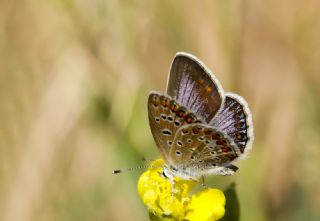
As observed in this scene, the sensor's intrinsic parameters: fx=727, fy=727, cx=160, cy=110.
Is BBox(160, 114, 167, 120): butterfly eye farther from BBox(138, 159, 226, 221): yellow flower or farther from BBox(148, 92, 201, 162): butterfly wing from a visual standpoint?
BBox(138, 159, 226, 221): yellow flower

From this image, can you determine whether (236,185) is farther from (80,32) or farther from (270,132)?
(80,32)

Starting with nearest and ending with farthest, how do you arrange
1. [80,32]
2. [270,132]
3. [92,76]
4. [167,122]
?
[167,122], [270,132], [80,32], [92,76]

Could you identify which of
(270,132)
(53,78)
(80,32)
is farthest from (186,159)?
(53,78)

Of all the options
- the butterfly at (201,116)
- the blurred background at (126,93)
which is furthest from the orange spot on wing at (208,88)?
the blurred background at (126,93)

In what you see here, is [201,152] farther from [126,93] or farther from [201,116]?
[126,93]

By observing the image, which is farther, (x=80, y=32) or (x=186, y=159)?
(x=80, y=32)

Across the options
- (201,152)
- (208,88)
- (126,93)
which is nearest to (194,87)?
(208,88)
